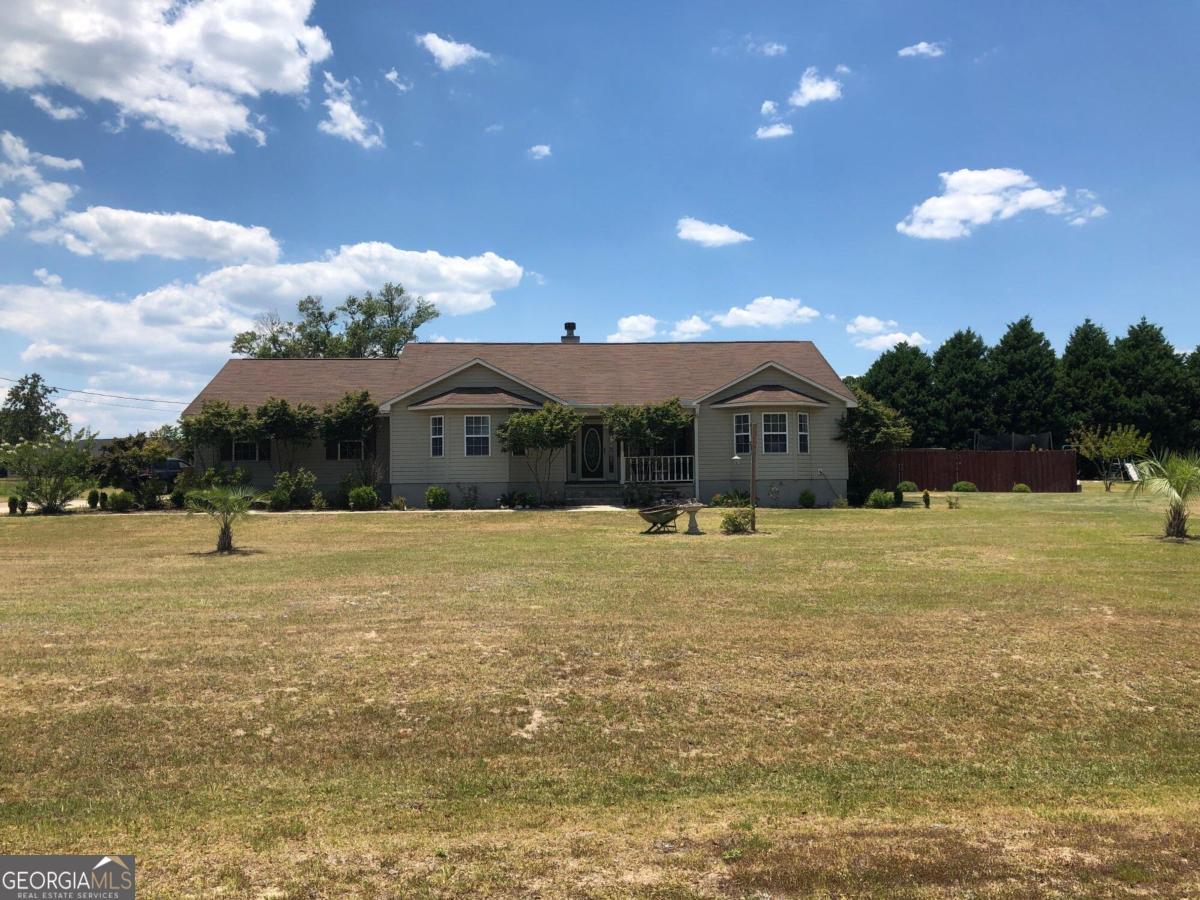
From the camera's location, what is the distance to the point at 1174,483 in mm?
16359

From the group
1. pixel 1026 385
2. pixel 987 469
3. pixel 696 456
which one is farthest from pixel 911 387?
pixel 696 456

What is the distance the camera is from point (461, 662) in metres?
8.12

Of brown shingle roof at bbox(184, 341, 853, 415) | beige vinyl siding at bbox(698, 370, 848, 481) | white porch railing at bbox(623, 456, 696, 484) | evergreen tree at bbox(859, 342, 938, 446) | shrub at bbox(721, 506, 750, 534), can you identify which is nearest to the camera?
shrub at bbox(721, 506, 750, 534)

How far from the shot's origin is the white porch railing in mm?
29531

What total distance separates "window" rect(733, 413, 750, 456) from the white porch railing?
5.31ft

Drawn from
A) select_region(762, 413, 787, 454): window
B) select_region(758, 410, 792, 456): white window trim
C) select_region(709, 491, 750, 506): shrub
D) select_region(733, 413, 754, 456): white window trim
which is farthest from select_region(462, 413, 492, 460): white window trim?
select_region(762, 413, 787, 454): window

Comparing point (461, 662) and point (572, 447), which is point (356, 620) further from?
point (572, 447)

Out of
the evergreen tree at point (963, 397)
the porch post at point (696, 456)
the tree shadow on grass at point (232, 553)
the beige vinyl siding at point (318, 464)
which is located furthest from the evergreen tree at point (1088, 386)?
the tree shadow on grass at point (232, 553)

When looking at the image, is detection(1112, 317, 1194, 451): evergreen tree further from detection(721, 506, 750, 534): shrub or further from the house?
detection(721, 506, 750, 534): shrub

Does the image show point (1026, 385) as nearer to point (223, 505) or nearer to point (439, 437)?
point (439, 437)

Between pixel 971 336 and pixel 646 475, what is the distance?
3166 centimetres

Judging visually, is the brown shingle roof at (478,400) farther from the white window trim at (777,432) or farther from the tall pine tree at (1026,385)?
the tall pine tree at (1026,385)

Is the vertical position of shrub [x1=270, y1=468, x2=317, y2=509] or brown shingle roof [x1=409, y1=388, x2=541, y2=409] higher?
brown shingle roof [x1=409, y1=388, x2=541, y2=409]

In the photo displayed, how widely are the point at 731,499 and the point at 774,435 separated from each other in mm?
2842
